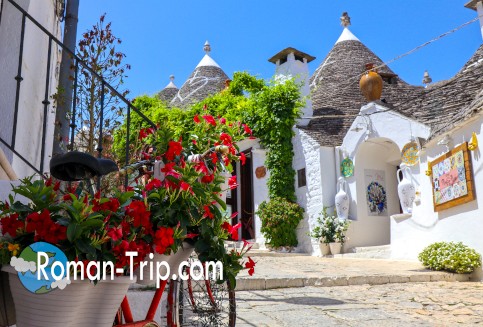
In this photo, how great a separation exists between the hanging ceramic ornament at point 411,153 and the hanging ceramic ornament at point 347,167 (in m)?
1.64

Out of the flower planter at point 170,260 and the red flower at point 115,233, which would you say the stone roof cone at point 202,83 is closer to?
the flower planter at point 170,260

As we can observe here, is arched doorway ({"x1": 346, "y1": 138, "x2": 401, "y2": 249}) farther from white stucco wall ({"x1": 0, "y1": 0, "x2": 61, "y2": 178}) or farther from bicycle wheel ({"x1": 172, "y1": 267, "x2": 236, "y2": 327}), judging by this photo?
bicycle wheel ({"x1": 172, "y1": 267, "x2": 236, "y2": 327})

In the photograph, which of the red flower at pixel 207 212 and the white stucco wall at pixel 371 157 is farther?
the white stucco wall at pixel 371 157

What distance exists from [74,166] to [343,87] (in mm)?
13679

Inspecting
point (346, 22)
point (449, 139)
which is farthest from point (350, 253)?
point (346, 22)

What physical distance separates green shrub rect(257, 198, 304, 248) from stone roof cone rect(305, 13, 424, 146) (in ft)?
6.55

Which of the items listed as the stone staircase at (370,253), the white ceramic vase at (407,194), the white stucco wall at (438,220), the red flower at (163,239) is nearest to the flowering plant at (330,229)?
the stone staircase at (370,253)

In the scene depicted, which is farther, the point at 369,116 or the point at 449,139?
the point at 369,116

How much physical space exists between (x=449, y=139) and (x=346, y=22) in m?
10.3

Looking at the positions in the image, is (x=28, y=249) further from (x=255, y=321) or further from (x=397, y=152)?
(x=397, y=152)

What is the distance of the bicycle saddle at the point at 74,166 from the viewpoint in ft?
5.11

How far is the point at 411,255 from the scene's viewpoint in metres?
9.30

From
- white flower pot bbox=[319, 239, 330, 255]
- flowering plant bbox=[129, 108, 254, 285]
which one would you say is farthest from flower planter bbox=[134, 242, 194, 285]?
white flower pot bbox=[319, 239, 330, 255]

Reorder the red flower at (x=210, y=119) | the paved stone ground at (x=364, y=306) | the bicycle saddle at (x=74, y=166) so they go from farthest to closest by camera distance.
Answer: the paved stone ground at (x=364, y=306) < the red flower at (x=210, y=119) < the bicycle saddle at (x=74, y=166)
